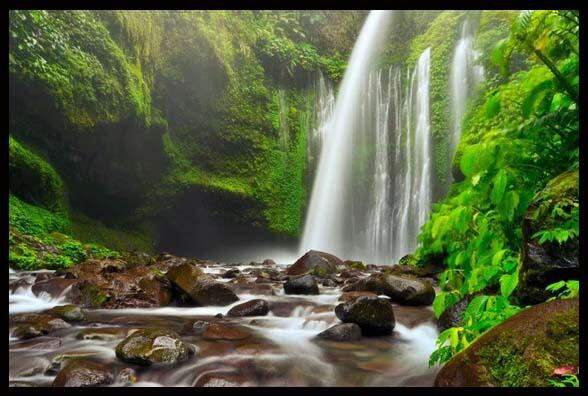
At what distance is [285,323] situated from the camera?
4.93 metres

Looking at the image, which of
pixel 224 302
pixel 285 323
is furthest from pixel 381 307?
pixel 224 302

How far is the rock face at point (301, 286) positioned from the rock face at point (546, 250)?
429 cm

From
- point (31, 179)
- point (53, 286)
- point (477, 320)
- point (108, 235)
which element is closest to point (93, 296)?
point (53, 286)

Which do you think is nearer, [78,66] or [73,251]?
[73,251]

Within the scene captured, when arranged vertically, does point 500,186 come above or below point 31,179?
below

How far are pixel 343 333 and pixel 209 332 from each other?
1399 mm

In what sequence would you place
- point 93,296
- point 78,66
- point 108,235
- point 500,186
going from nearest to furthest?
1. point 500,186
2. point 93,296
3. point 78,66
4. point 108,235

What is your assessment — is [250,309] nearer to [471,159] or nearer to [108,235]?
[471,159]

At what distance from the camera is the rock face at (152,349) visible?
3.26m

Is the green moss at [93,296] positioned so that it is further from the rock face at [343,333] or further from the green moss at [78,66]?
the green moss at [78,66]

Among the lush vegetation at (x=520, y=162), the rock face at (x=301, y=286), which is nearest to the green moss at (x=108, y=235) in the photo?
the rock face at (x=301, y=286)

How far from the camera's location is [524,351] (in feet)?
5.82

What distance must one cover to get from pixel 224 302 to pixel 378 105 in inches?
579

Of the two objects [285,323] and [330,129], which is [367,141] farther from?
[285,323]
